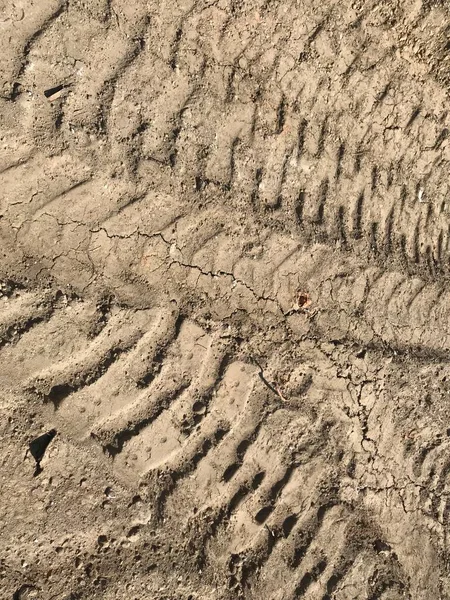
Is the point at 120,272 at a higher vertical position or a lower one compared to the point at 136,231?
lower

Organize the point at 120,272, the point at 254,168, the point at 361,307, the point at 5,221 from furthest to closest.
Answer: the point at 361,307 < the point at 254,168 < the point at 120,272 < the point at 5,221

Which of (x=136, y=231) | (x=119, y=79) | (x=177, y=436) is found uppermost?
(x=119, y=79)

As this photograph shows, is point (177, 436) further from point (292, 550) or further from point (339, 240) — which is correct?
point (339, 240)

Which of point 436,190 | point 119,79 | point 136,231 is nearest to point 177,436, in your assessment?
point 136,231

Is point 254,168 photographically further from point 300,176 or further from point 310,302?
point 310,302

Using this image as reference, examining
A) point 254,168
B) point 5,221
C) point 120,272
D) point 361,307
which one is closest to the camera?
point 5,221

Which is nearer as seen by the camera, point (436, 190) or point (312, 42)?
point (312, 42)
